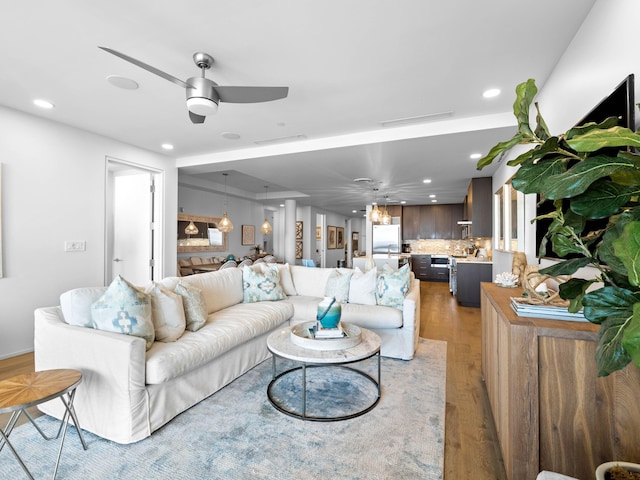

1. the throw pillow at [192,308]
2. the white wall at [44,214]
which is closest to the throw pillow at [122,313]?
the throw pillow at [192,308]

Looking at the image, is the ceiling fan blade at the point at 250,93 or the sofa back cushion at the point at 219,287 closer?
the ceiling fan blade at the point at 250,93

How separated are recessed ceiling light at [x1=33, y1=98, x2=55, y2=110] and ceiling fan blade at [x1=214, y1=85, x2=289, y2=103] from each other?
2.17m

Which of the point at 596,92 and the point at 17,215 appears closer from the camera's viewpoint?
the point at 596,92

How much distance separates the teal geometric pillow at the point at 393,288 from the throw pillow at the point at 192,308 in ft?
6.16

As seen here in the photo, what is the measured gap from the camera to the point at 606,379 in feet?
4.08

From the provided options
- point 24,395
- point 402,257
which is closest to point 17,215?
point 24,395

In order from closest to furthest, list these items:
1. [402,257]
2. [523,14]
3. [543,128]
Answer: [543,128] < [523,14] < [402,257]

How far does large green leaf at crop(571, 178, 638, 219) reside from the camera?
2.31ft

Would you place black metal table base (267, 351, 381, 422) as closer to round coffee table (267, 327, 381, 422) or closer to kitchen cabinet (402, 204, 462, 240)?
round coffee table (267, 327, 381, 422)

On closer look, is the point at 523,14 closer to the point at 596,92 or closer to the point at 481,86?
the point at 596,92

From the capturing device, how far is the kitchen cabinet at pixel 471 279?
564 centimetres

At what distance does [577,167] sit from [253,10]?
1929 millimetres

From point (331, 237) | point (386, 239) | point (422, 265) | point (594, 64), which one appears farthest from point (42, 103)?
point (331, 237)

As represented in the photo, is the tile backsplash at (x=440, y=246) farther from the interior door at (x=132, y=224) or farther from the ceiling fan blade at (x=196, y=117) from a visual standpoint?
the ceiling fan blade at (x=196, y=117)
